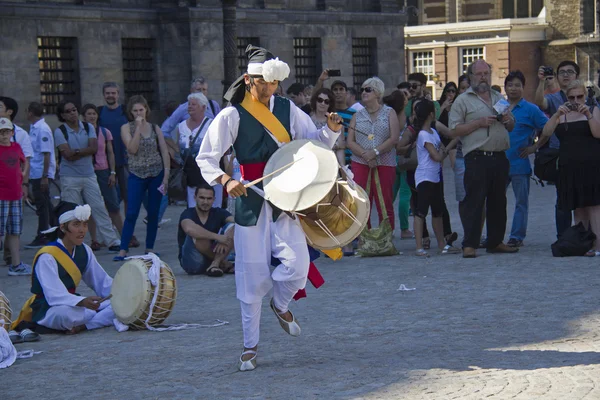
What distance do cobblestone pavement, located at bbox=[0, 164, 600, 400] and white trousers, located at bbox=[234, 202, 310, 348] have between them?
39 cm

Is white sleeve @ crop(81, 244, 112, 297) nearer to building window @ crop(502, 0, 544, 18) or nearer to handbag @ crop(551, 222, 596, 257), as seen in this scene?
handbag @ crop(551, 222, 596, 257)

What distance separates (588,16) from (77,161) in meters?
40.7

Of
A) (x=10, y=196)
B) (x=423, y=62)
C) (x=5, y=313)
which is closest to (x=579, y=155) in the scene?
(x=5, y=313)

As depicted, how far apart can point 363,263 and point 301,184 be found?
5.11m

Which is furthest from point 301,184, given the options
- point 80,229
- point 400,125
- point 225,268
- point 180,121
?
point 180,121

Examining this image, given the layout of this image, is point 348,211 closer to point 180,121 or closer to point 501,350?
point 501,350

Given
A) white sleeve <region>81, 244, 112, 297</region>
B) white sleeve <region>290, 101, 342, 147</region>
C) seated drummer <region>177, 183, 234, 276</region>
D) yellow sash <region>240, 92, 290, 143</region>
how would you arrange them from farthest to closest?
1. seated drummer <region>177, 183, 234, 276</region>
2. white sleeve <region>81, 244, 112, 297</region>
3. white sleeve <region>290, 101, 342, 147</region>
4. yellow sash <region>240, 92, 290, 143</region>

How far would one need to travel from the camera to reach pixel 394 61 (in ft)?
109

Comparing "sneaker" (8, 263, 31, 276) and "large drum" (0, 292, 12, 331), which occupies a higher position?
"large drum" (0, 292, 12, 331)

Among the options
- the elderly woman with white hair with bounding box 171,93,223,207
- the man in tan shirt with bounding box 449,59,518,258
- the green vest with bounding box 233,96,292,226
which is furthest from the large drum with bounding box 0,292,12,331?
the man in tan shirt with bounding box 449,59,518,258

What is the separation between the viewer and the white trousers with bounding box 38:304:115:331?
28.0ft

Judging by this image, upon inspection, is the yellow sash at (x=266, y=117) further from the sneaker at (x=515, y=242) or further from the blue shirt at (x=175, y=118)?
the blue shirt at (x=175, y=118)

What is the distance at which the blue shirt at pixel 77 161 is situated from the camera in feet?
44.3

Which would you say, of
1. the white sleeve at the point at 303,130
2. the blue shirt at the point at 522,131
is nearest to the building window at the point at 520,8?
the blue shirt at the point at 522,131
